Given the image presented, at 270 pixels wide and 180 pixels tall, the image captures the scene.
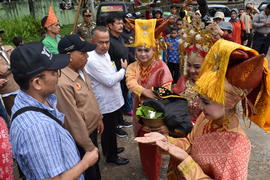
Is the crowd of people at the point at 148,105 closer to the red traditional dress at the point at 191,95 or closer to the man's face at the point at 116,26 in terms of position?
the red traditional dress at the point at 191,95

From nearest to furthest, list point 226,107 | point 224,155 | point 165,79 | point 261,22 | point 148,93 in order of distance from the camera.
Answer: point 224,155, point 226,107, point 148,93, point 165,79, point 261,22

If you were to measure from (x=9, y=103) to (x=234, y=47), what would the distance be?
3551 mm

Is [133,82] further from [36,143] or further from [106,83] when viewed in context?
[36,143]

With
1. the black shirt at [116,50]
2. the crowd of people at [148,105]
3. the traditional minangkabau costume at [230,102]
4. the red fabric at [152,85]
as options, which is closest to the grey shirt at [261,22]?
the black shirt at [116,50]

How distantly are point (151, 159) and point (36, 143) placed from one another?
2.20 m

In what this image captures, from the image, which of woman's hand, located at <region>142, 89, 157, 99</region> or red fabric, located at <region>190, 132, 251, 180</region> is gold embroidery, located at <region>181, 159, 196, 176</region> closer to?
red fabric, located at <region>190, 132, 251, 180</region>

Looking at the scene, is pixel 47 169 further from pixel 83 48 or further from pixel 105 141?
pixel 105 141

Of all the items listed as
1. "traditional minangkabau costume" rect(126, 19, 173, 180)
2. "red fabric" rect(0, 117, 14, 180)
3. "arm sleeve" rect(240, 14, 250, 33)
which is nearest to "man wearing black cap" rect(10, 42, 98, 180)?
"red fabric" rect(0, 117, 14, 180)

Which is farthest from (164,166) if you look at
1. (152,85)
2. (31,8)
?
(31,8)

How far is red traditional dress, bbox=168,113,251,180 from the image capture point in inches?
60.9

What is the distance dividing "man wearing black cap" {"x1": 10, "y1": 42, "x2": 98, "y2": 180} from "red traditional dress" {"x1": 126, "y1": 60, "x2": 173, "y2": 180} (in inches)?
62.3

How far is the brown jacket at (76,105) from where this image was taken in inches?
94.0

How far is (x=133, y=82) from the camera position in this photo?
10.8 ft

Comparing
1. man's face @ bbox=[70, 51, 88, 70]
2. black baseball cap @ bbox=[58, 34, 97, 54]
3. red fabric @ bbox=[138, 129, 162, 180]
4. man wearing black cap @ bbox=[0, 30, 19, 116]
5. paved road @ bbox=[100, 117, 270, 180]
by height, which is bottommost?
paved road @ bbox=[100, 117, 270, 180]
